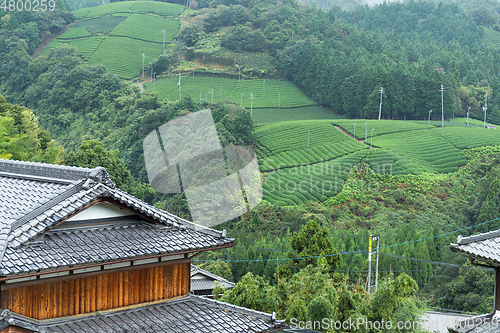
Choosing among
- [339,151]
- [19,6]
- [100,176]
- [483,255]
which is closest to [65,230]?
[100,176]

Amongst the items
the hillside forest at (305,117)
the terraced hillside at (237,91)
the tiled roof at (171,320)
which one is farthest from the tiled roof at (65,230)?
the terraced hillside at (237,91)

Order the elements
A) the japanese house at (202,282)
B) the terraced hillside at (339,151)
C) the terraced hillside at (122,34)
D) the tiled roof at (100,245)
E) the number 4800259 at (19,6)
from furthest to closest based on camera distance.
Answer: the terraced hillside at (122,34), the number 4800259 at (19,6), the terraced hillside at (339,151), the japanese house at (202,282), the tiled roof at (100,245)

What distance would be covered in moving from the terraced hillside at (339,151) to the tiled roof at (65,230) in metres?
38.0

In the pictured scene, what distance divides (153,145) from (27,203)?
150 feet

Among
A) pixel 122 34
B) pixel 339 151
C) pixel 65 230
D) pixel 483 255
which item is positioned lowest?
pixel 339 151

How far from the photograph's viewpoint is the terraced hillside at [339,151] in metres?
49.0

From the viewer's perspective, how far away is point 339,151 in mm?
54969

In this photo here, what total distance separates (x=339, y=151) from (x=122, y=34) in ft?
179

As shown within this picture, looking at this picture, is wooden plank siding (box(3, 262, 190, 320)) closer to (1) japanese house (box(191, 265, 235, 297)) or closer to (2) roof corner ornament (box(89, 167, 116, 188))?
(2) roof corner ornament (box(89, 167, 116, 188))

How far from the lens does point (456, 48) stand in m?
98.0

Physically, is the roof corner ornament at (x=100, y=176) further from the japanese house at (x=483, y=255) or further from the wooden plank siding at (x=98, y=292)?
the japanese house at (x=483, y=255)

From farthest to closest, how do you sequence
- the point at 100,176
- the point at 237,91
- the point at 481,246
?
1. the point at 237,91
2. the point at 481,246
3. the point at 100,176

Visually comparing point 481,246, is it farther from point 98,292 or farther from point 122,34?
point 122,34

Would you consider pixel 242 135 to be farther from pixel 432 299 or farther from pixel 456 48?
pixel 456 48
